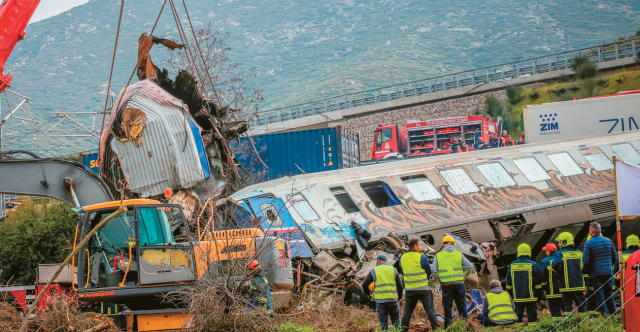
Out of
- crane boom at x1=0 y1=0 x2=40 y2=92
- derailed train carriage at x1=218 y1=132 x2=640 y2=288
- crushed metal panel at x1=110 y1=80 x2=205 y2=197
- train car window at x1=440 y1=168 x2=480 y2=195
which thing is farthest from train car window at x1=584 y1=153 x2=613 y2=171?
crane boom at x1=0 y1=0 x2=40 y2=92

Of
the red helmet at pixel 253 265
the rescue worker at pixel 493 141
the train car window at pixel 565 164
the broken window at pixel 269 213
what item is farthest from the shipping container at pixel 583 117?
the red helmet at pixel 253 265

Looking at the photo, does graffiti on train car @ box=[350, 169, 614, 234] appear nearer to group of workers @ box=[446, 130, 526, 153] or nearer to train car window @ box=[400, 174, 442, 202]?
train car window @ box=[400, 174, 442, 202]

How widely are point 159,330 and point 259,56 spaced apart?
194 meters

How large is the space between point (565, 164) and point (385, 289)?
1192 cm

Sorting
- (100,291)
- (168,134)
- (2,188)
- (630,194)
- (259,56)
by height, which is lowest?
(100,291)

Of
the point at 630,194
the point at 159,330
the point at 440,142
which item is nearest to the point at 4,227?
the point at 159,330

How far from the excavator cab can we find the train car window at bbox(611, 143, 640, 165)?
16.2 meters

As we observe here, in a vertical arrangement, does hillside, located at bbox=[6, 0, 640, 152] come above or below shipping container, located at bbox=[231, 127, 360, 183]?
above

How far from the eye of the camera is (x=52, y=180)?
1081 centimetres

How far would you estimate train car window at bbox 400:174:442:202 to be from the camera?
15.4 meters

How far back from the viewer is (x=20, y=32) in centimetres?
1141

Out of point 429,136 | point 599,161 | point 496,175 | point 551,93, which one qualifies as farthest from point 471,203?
point 551,93

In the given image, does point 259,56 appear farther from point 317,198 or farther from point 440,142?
point 317,198

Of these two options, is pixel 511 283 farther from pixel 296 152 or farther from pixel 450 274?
pixel 296 152
